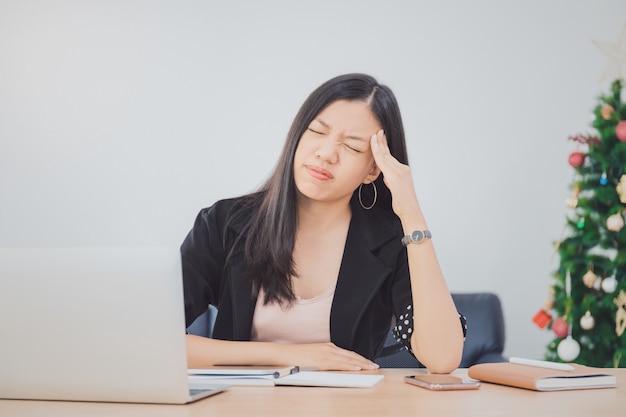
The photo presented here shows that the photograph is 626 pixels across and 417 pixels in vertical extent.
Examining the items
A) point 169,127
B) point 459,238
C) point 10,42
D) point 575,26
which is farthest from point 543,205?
point 10,42

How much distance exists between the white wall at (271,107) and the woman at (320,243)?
177cm

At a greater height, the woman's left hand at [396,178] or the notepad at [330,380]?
the woman's left hand at [396,178]

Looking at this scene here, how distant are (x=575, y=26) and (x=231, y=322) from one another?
276 centimetres

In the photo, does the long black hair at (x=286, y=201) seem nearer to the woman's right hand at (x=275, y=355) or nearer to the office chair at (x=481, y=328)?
the woman's right hand at (x=275, y=355)

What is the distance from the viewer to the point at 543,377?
1.25 m

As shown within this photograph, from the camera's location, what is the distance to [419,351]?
66.1 inches

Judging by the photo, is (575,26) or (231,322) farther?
(575,26)

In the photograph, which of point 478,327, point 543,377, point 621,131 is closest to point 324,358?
point 543,377

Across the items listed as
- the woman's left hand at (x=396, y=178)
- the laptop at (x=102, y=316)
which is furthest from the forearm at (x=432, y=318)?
the laptop at (x=102, y=316)

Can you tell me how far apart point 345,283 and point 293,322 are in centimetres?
17

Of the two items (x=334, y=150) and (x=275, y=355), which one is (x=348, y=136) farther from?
(x=275, y=355)

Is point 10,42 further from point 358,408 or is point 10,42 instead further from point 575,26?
point 358,408

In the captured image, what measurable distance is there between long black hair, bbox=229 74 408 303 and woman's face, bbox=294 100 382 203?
23 millimetres

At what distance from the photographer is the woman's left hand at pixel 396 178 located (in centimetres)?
182
